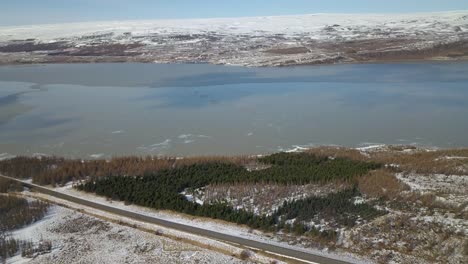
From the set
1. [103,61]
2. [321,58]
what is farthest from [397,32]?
[103,61]

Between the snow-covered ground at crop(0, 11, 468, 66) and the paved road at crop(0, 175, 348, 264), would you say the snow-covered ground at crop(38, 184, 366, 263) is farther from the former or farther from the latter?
the snow-covered ground at crop(0, 11, 468, 66)

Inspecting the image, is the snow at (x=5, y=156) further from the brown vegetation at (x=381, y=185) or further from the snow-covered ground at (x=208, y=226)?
the brown vegetation at (x=381, y=185)

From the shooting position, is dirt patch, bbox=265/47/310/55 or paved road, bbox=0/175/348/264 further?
dirt patch, bbox=265/47/310/55

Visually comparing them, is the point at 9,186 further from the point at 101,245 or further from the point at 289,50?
the point at 289,50

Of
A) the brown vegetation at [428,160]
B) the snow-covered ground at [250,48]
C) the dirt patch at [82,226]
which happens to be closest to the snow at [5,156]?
the dirt patch at [82,226]

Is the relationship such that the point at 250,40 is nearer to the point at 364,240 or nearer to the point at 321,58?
the point at 321,58

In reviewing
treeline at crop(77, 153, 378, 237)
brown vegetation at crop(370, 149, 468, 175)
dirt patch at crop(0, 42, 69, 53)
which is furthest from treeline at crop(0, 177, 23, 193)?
dirt patch at crop(0, 42, 69, 53)

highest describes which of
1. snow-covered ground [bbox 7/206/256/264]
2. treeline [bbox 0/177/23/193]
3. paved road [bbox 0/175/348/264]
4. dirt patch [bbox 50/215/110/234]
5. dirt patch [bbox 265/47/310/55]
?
dirt patch [bbox 265/47/310/55]
